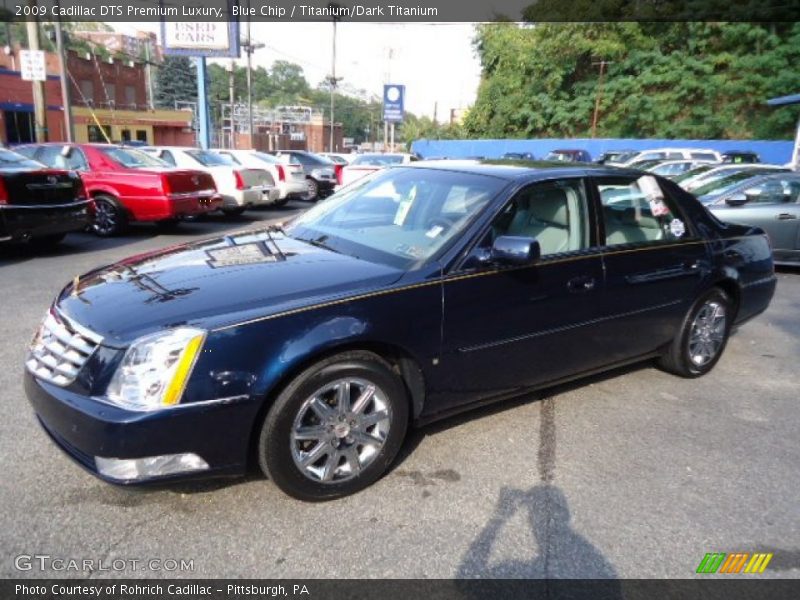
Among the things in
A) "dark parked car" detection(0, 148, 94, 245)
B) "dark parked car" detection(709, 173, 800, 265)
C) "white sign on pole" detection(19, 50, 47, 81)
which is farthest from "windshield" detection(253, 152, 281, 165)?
"dark parked car" detection(709, 173, 800, 265)

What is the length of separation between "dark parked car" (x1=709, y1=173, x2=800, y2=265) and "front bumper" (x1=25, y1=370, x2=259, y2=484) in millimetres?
8482

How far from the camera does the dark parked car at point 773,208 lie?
8789 millimetres

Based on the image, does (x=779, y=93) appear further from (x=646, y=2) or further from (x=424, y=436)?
(x=424, y=436)

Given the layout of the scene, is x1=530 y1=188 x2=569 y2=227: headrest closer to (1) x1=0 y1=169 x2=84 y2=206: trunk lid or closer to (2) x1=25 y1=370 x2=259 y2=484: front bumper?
(2) x1=25 y1=370 x2=259 y2=484: front bumper

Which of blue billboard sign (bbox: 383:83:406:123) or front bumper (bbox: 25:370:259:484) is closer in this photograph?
front bumper (bbox: 25:370:259:484)

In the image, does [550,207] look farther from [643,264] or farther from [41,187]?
[41,187]

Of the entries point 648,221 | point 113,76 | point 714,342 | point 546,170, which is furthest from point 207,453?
point 113,76

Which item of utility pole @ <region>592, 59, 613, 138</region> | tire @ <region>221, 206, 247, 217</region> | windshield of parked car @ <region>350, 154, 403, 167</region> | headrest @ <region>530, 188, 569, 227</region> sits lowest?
tire @ <region>221, 206, 247, 217</region>

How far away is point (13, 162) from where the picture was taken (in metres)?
8.34

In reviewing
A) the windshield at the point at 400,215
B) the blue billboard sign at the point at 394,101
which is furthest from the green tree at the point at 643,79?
the windshield at the point at 400,215

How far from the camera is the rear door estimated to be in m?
3.94

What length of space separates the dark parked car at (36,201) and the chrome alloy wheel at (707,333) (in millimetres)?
7919

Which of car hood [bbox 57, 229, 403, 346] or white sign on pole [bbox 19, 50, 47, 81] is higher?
white sign on pole [bbox 19, 50, 47, 81]

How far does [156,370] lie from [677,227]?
3643 millimetres
